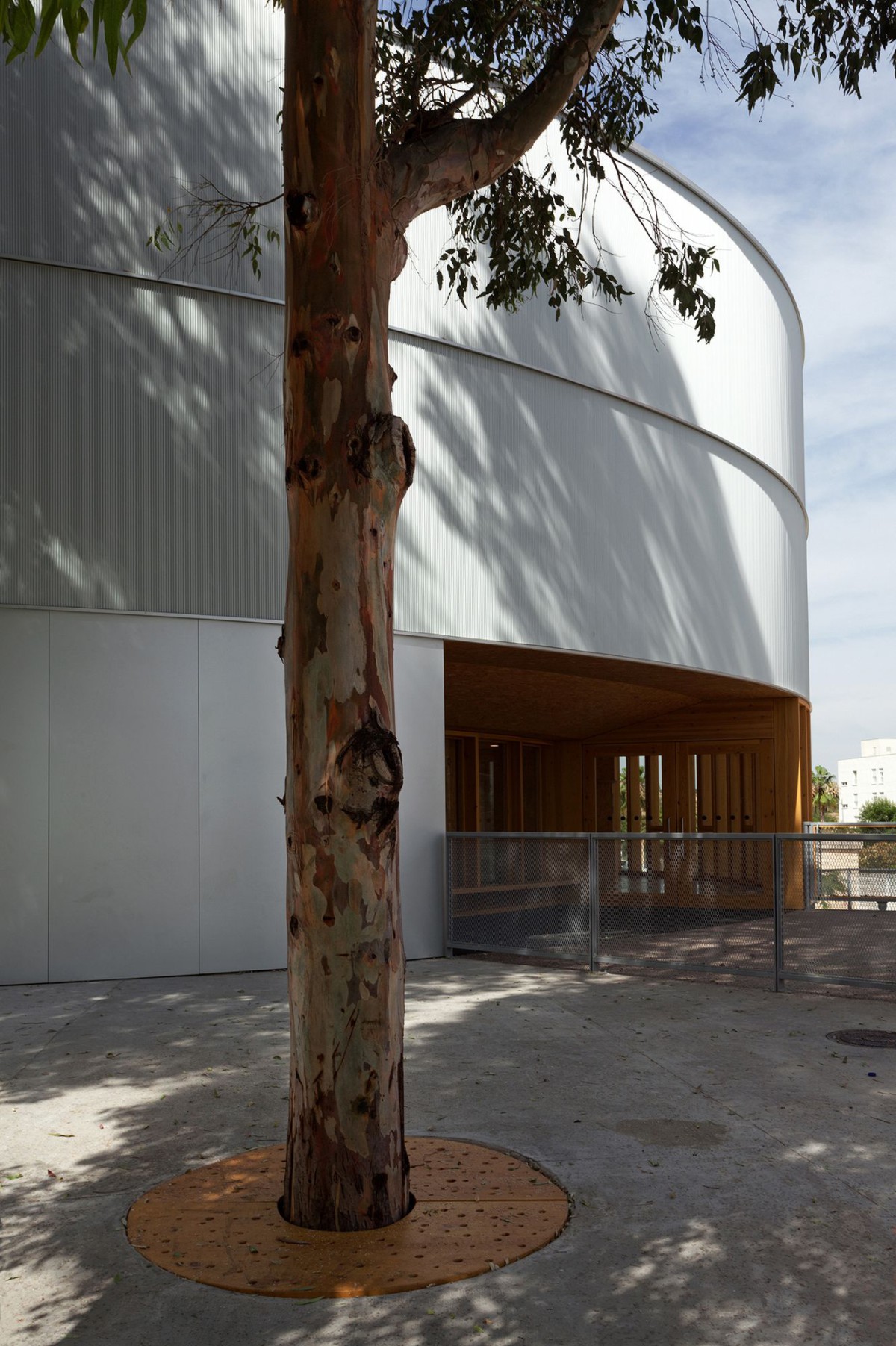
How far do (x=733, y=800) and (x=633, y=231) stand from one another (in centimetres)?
877

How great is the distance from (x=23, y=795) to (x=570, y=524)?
22.1 feet

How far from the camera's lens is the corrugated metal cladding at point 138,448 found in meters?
10.6

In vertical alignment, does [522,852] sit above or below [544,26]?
below

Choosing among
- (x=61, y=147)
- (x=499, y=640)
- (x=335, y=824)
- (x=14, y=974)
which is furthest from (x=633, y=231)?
(x=335, y=824)

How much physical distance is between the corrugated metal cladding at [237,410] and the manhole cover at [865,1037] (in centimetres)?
575

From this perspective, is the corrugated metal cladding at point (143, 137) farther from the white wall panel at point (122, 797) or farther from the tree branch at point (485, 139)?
the tree branch at point (485, 139)

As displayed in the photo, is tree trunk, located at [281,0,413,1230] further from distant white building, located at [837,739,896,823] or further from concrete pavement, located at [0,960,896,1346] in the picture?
distant white building, located at [837,739,896,823]

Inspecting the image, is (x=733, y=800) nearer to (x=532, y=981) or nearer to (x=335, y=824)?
(x=532, y=981)

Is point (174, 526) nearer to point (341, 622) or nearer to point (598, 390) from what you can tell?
point (598, 390)

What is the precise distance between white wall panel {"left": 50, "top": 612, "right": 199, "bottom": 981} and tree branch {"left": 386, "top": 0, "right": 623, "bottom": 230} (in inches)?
254

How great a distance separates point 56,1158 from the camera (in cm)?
537

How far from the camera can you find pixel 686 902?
1065 centimetres

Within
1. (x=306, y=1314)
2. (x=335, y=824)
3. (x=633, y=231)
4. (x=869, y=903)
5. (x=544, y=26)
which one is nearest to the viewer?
(x=306, y=1314)

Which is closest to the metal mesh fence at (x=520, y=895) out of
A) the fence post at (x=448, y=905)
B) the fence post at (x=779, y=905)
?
the fence post at (x=448, y=905)
